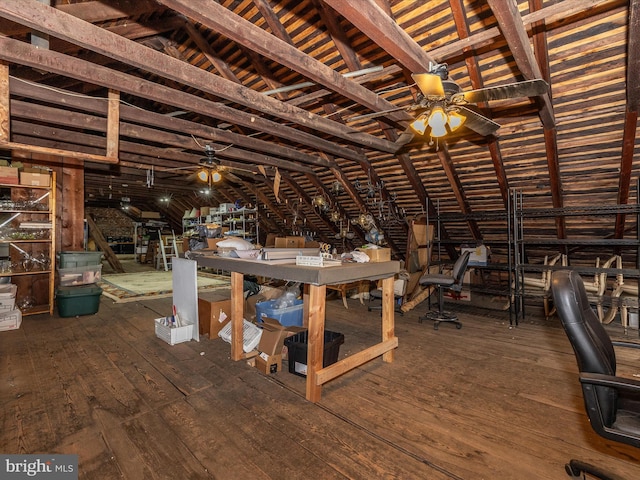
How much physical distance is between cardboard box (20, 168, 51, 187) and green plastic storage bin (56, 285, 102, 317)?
1613mm

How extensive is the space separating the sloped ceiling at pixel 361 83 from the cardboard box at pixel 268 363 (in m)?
2.57

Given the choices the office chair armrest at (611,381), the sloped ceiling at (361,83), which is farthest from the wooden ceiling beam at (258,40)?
the office chair armrest at (611,381)

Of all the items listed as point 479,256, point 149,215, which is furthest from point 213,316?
point 149,215

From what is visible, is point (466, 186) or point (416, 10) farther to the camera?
point (466, 186)

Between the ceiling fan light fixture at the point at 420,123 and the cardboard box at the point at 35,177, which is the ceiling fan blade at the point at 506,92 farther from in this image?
the cardboard box at the point at 35,177

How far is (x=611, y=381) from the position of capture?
1237 millimetres

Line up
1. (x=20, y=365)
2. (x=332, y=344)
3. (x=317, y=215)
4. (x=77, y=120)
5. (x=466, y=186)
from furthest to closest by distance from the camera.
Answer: (x=317, y=215) < (x=466, y=186) < (x=77, y=120) < (x=20, y=365) < (x=332, y=344)

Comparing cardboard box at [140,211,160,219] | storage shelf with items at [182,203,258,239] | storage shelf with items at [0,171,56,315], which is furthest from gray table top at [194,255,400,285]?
cardboard box at [140,211,160,219]

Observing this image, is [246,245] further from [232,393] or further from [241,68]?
[241,68]

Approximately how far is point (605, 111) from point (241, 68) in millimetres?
4589

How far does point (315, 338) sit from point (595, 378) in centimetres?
156

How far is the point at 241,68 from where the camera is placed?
4488 millimetres

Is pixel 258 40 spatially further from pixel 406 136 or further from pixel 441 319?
pixel 441 319

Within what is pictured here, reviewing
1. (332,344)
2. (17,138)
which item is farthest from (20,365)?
(17,138)
